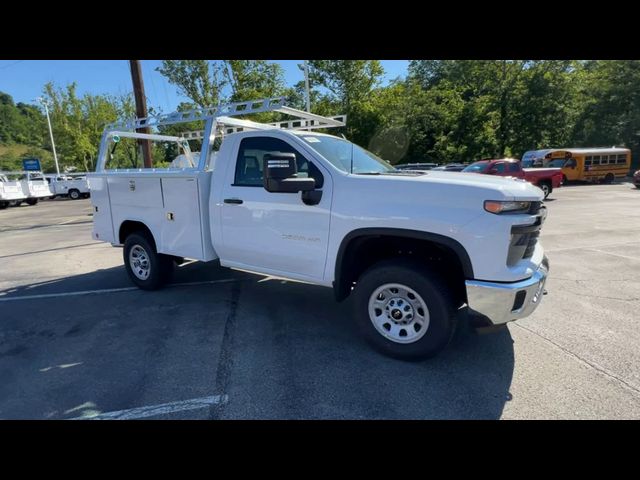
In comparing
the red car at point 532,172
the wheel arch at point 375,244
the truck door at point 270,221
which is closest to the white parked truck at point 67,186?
the red car at point 532,172

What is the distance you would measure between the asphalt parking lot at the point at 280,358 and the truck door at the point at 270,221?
76cm

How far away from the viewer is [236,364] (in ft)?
11.1

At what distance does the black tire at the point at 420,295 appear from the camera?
3.11 meters

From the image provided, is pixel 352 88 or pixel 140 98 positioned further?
pixel 352 88

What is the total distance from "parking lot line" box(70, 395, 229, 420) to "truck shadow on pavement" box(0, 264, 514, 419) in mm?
68

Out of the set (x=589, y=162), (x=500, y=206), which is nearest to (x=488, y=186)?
(x=500, y=206)

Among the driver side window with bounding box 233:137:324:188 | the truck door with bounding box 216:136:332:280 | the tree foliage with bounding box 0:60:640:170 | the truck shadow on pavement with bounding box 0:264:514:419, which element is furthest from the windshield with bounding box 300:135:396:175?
the tree foliage with bounding box 0:60:640:170

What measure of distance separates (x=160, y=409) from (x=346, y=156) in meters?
2.95

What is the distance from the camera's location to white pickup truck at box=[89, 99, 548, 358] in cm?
293

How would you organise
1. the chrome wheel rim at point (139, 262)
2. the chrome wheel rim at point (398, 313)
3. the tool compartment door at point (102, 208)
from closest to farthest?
the chrome wheel rim at point (398, 313), the chrome wheel rim at point (139, 262), the tool compartment door at point (102, 208)

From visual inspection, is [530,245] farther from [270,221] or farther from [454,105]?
[454,105]

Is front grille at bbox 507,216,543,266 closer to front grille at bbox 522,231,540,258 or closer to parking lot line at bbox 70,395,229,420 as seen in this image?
front grille at bbox 522,231,540,258

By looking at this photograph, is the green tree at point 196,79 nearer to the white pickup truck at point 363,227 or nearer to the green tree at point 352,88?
the green tree at point 352,88

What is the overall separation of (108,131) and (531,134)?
3609 centimetres
